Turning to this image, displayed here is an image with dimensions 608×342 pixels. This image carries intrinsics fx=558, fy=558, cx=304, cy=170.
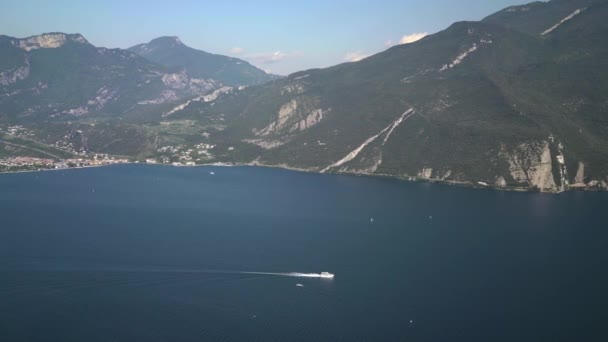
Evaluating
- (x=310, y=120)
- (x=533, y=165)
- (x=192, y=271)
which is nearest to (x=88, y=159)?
(x=310, y=120)

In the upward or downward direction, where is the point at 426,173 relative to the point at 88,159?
downward

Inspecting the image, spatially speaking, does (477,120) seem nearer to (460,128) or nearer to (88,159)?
(460,128)

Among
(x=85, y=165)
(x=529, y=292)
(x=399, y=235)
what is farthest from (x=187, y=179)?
(x=529, y=292)

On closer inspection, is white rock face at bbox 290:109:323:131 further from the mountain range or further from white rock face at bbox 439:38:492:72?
white rock face at bbox 439:38:492:72

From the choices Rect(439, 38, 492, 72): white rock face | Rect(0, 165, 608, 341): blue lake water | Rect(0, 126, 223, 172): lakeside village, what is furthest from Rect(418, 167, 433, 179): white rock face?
Rect(0, 126, 223, 172): lakeside village

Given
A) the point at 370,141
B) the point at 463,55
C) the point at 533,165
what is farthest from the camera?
the point at 463,55

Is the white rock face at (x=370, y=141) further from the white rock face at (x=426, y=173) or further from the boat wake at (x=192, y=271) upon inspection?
the boat wake at (x=192, y=271)

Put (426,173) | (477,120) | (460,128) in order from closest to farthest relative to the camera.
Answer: (426,173), (460,128), (477,120)
